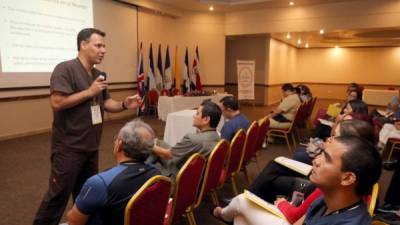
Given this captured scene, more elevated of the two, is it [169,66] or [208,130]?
[169,66]

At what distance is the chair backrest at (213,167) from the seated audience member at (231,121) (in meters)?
0.95

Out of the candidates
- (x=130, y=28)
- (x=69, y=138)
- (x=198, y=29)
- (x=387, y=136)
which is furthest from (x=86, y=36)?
(x=198, y=29)

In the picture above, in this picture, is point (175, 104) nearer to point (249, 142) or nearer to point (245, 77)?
point (245, 77)

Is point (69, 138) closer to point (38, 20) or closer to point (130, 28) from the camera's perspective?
point (38, 20)

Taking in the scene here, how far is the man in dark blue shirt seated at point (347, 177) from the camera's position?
109 centimetres

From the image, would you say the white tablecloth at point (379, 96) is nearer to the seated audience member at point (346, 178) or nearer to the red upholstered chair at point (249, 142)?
the red upholstered chair at point (249, 142)

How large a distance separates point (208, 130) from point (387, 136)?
299 centimetres

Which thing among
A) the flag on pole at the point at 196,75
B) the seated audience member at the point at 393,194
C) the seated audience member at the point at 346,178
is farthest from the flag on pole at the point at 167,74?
the seated audience member at the point at 346,178

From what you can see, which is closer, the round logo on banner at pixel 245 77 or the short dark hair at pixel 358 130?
the short dark hair at pixel 358 130

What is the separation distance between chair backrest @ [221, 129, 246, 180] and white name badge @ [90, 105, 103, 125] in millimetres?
1121

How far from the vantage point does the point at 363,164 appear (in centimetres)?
109

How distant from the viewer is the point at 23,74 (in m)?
5.53

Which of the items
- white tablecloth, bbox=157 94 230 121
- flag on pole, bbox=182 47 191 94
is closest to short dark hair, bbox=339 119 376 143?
white tablecloth, bbox=157 94 230 121

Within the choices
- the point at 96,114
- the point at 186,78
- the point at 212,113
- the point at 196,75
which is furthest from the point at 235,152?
the point at 196,75
